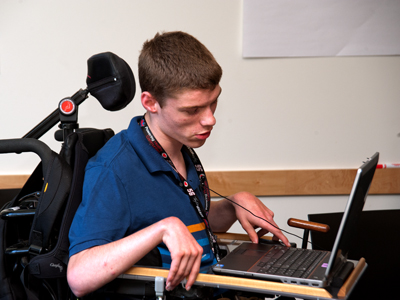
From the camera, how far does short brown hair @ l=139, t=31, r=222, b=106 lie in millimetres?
1061

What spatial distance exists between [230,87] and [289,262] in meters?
1.30

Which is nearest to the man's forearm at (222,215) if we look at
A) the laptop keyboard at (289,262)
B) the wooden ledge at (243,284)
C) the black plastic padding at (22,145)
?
the laptop keyboard at (289,262)

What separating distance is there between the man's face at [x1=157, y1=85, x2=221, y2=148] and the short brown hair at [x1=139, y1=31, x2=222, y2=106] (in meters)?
0.02

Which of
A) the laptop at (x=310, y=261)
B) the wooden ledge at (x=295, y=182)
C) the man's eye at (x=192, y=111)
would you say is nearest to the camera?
the laptop at (x=310, y=261)

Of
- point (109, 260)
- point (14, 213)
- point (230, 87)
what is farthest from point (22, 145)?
point (230, 87)

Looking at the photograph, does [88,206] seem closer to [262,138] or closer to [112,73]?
[112,73]

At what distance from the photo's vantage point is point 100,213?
0.99 m

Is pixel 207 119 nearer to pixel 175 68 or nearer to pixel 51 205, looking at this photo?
pixel 175 68

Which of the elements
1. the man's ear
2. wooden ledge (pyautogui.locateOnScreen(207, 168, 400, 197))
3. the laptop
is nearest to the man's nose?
the man's ear

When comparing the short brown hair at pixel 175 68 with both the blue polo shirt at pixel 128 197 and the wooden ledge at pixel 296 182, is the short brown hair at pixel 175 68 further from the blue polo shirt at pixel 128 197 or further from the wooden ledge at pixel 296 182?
the wooden ledge at pixel 296 182

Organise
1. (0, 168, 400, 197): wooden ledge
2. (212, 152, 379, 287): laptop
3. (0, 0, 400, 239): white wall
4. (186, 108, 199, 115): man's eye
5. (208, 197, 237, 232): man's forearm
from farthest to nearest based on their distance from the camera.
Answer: (0, 168, 400, 197): wooden ledge < (0, 0, 400, 239): white wall < (208, 197, 237, 232): man's forearm < (186, 108, 199, 115): man's eye < (212, 152, 379, 287): laptop

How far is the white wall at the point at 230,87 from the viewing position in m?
2.03

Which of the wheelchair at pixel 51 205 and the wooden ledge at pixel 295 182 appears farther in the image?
the wooden ledge at pixel 295 182

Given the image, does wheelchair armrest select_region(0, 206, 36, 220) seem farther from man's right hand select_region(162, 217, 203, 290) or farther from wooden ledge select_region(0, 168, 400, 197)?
wooden ledge select_region(0, 168, 400, 197)
